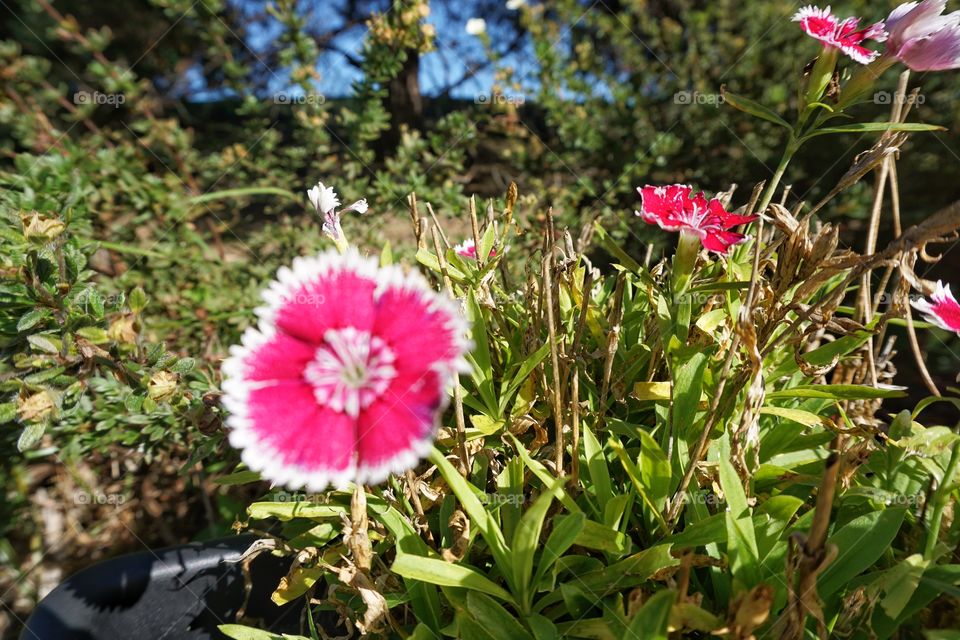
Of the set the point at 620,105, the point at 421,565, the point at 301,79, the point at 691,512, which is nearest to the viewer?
the point at 421,565

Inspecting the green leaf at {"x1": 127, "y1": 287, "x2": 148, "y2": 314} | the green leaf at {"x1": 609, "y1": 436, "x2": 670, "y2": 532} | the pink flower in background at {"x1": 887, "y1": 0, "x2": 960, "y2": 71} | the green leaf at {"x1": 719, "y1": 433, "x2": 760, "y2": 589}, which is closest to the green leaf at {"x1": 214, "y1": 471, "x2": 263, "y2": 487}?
the green leaf at {"x1": 127, "y1": 287, "x2": 148, "y2": 314}

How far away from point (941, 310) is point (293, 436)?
30.2 inches

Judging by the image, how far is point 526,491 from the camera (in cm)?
80

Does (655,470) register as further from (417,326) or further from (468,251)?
(468,251)

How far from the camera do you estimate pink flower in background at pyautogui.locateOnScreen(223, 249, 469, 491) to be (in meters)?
0.46

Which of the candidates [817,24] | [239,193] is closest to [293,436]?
[817,24]

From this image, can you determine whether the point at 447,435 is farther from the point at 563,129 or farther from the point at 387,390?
the point at 563,129

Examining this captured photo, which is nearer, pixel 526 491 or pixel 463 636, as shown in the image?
pixel 463 636

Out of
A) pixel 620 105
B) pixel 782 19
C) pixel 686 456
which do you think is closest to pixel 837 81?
pixel 686 456

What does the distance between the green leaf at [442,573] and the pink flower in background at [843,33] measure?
76 centimetres

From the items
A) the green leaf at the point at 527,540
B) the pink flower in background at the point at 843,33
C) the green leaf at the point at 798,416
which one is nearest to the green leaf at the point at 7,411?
the green leaf at the point at 527,540

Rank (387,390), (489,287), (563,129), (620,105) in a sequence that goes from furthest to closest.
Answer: (620,105) → (563,129) → (489,287) → (387,390)

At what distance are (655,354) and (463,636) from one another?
17.6 inches

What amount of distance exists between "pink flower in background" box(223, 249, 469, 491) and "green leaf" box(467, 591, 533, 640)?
247 mm
